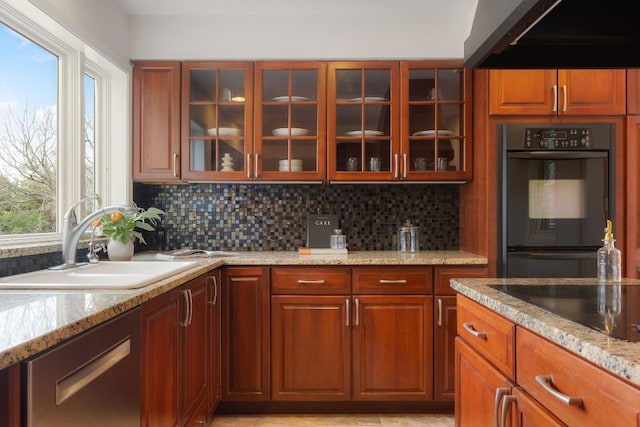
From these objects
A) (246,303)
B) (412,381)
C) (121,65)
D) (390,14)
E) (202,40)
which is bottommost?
(412,381)

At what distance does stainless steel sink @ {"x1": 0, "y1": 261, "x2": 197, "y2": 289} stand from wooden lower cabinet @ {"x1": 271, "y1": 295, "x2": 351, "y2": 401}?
26.2 inches

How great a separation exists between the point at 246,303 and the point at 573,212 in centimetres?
198

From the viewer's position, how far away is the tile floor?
2.33 meters

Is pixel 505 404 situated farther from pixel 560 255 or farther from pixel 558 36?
pixel 560 255

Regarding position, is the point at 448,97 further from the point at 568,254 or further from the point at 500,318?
the point at 500,318

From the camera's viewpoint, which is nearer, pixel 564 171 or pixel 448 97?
pixel 564 171

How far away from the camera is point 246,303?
95.0 inches

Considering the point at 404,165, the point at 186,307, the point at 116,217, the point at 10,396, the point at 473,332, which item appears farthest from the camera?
the point at 404,165

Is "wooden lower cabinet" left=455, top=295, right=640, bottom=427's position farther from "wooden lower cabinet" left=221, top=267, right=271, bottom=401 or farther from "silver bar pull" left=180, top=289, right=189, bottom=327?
"wooden lower cabinet" left=221, top=267, right=271, bottom=401

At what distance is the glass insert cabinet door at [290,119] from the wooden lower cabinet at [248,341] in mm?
762

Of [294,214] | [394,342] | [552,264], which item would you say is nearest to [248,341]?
[394,342]

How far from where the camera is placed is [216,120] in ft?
8.79

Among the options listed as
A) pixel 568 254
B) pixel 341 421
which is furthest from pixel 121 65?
pixel 568 254

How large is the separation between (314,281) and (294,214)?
27.7 inches
